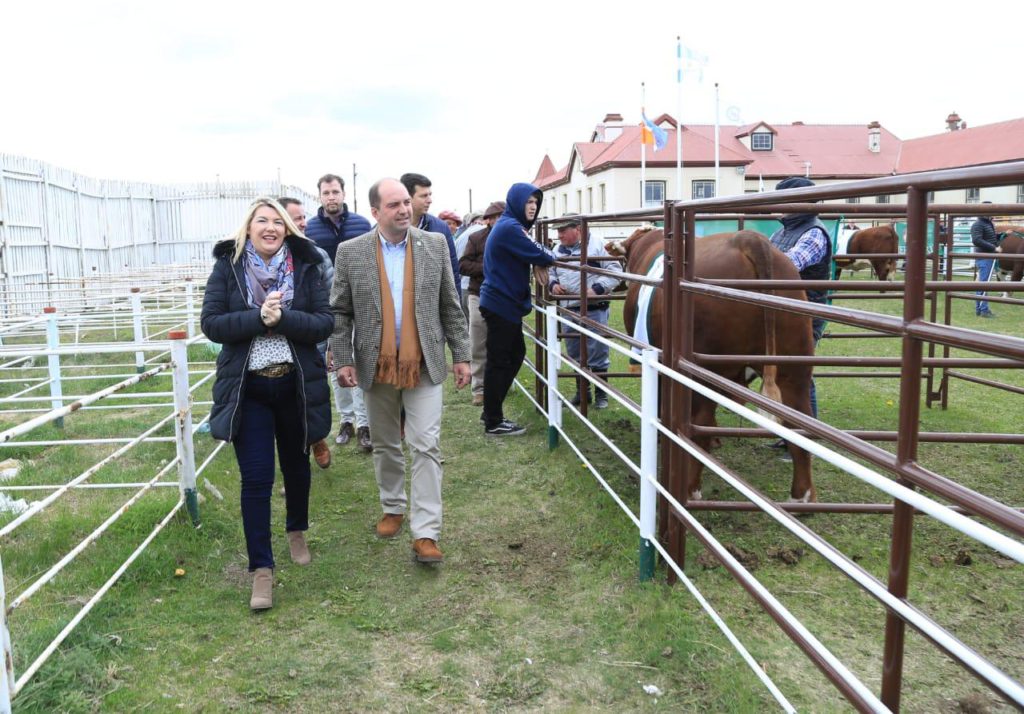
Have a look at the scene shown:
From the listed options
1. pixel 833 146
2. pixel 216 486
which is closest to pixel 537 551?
pixel 216 486

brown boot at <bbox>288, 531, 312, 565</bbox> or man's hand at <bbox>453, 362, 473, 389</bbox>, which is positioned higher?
man's hand at <bbox>453, 362, 473, 389</bbox>

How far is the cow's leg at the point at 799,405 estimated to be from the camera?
457 cm

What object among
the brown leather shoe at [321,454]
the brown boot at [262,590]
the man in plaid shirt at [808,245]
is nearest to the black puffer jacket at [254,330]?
the brown boot at [262,590]

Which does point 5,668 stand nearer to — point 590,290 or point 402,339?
point 402,339

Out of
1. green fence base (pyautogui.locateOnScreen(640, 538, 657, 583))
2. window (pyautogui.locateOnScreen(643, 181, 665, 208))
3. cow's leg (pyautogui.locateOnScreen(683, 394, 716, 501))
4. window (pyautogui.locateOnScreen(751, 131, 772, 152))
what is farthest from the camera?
window (pyautogui.locateOnScreen(751, 131, 772, 152))

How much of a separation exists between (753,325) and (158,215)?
2354 centimetres

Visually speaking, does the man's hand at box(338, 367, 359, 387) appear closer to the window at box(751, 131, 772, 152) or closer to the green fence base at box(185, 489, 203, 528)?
the green fence base at box(185, 489, 203, 528)

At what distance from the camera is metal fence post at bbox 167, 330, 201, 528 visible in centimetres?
447

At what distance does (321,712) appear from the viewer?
2.92m

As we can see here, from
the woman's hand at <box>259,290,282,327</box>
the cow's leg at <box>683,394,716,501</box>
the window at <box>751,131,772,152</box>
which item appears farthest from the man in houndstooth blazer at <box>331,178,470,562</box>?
the window at <box>751,131,772,152</box>

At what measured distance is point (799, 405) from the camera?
470cm

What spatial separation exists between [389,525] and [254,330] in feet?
4.71

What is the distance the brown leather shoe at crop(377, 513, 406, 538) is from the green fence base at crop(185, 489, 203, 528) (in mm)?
979

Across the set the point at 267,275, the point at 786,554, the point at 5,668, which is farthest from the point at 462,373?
the point at 5,668
